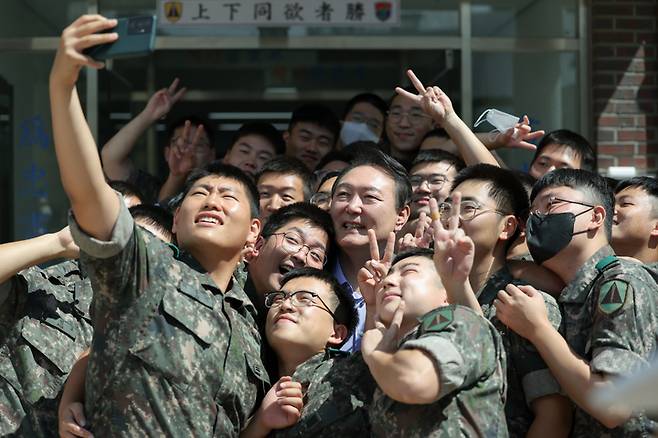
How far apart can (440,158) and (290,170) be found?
68 centimetres

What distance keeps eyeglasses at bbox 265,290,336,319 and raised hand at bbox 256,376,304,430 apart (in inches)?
15.0

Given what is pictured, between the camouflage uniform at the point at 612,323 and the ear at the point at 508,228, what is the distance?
1.54ft

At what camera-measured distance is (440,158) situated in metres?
5.11

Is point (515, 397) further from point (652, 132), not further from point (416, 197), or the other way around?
point (652, 132)

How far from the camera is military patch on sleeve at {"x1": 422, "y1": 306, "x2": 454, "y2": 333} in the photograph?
3.23 metres

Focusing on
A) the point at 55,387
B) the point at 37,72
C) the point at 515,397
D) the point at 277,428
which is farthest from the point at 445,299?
the point at 37,72

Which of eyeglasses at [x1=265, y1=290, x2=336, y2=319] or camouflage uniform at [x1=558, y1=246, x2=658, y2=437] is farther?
eyeglasses at [x1=265, y1=290, x2=336, y2=319]

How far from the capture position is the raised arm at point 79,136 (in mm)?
2928

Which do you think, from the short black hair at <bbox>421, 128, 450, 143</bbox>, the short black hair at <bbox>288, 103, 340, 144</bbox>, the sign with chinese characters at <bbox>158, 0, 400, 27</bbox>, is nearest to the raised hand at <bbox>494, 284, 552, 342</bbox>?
the short black hair at <bbox>421, 128, 450, 143</bbox>

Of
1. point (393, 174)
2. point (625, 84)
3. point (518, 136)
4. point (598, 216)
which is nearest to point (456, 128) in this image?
point (518, 136)

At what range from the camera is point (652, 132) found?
7211 millimetres

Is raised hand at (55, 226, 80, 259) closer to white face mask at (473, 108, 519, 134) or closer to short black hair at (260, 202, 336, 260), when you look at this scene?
short black hair at (260, 202, 336, 260)

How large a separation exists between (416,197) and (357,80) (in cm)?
304

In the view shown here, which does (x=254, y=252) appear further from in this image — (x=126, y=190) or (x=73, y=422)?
(x=73, y=422)
